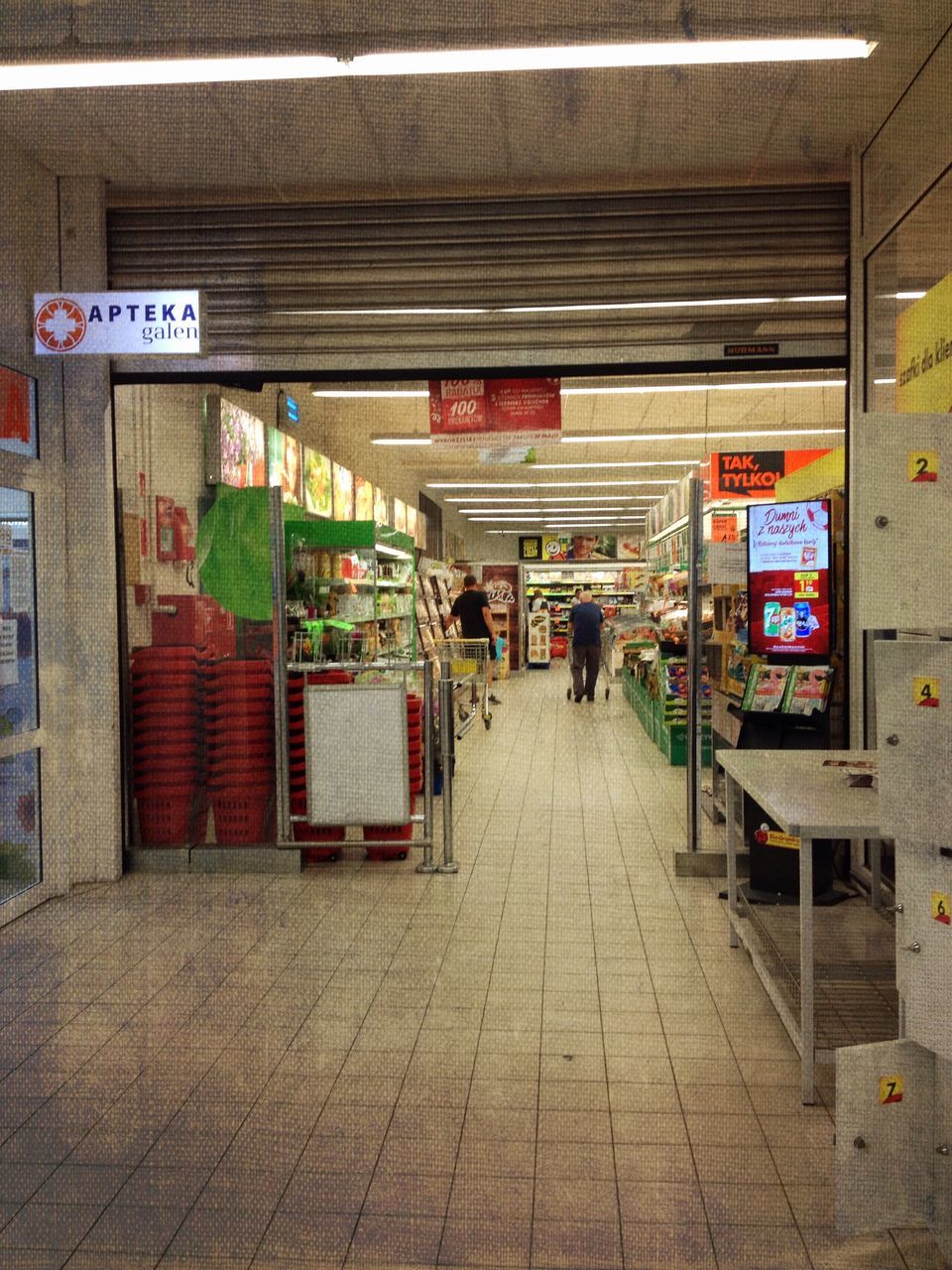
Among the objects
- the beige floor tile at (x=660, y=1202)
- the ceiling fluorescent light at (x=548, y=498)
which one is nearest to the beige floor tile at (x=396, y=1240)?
the beige floor tile at (x=660, y=1202)

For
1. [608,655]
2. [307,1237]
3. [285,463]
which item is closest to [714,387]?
[285,463]

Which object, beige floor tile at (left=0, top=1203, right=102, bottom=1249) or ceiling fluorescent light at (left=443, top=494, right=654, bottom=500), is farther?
ceiling fluorescent light at (left=443, top=494, right=654, bottom=500)

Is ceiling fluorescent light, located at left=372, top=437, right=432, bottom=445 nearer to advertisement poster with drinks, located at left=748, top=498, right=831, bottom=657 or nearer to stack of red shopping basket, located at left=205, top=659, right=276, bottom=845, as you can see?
stack of red shopping basket, located at left=205, top=659, right=276, bottom=845

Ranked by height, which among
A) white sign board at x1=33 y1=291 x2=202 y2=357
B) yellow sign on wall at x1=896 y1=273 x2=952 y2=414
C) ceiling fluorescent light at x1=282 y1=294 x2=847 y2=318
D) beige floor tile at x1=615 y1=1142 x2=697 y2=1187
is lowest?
beige floor tile at x1=615 y1=1142 x2=697 y2=1187

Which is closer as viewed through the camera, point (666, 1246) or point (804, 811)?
point (666, 1246)

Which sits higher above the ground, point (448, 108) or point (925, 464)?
point (448, 108)

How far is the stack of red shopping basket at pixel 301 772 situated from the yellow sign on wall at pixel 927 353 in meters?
3.43

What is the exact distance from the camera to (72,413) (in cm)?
530

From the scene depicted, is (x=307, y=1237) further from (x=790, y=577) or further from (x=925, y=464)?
(x=790, y=577)

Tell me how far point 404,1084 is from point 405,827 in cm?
277

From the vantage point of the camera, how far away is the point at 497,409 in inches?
230

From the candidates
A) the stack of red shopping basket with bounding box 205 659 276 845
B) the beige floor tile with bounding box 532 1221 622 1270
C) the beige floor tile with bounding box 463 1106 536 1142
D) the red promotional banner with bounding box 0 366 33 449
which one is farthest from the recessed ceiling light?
the beige floor tile with bounding box 532 1221 622 1270

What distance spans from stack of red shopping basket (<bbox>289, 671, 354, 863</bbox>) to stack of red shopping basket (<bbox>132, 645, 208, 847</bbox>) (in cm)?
52

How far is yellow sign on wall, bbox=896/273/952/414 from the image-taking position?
280cm
